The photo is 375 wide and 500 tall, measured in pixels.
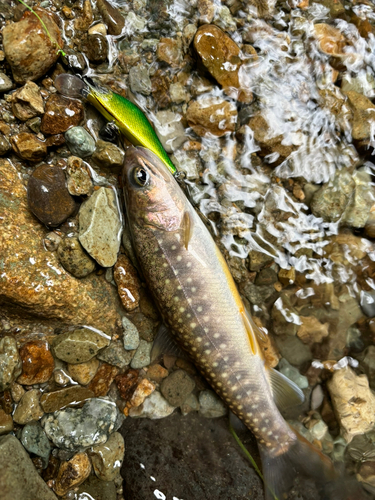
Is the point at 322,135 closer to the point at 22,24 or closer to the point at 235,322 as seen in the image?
the point at 235,322

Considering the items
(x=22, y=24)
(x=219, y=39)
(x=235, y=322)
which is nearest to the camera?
(x=22, y=24)

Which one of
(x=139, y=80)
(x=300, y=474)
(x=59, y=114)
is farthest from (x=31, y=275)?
(x=300, y=474)

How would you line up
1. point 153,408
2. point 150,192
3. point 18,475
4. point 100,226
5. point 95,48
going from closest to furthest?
point 18,475 < point 150,192 < point 100,226 < point 95,48 < point 153,408

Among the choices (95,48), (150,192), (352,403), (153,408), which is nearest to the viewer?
(150,192)

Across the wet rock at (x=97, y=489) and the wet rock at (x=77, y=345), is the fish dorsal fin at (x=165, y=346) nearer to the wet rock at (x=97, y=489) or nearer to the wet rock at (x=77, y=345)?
the wet rock at (x=77, y=345)

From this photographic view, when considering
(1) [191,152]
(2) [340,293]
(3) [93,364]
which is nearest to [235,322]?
(2) [340,293]

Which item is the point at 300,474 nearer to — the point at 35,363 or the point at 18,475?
the point at 18,475

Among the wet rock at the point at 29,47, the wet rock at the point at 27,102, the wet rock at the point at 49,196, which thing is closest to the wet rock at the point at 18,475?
the wet rock at the point at 49,196
